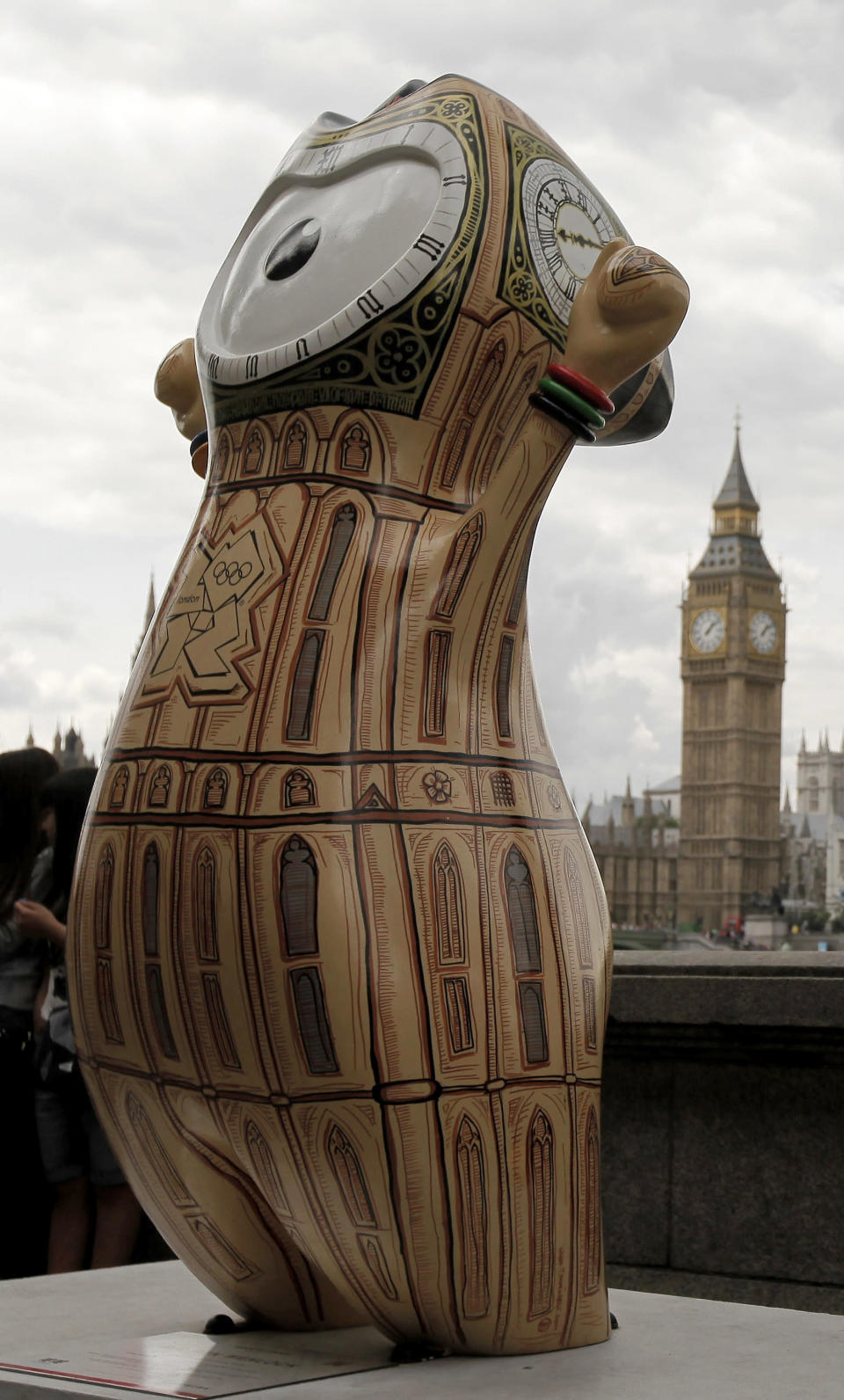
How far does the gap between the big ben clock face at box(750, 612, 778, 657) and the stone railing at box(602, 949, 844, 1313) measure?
68613 millimetres

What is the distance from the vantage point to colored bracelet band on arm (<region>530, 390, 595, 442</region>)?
238 cm

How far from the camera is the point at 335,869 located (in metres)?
2.10

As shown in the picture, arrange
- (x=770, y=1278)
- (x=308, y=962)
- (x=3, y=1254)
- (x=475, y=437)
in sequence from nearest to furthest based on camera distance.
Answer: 1. (x=308, y=962)
2. (x=475, y=437)
3. (x=770, y=1278)
4. (x=3, y=1254)

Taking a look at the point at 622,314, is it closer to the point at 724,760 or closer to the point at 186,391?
the point at 186,391

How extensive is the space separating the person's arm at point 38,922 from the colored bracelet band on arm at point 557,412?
172cm

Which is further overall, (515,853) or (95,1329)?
(95,1329)

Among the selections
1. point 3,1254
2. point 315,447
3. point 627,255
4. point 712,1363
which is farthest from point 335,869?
point 3,1254

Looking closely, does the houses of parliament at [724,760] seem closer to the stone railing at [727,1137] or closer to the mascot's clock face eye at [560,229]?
the stone railing at [727,1137]

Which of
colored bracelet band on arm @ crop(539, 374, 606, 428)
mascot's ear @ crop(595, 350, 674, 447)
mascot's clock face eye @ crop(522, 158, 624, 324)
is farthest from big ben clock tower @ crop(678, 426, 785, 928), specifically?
Result: colored bracelet band on arm @ crop(539, 374, 606, 428)

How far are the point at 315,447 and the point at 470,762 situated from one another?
51cm

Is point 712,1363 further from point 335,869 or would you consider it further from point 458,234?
point 458,234

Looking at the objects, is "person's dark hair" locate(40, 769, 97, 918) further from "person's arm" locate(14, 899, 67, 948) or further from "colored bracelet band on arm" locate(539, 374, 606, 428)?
"colored bracelet band on arm" locate(539, 374, 606, 428)

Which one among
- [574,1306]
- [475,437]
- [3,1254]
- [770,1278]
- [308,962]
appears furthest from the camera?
[3,1254]

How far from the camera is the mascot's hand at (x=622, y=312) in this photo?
2.37 metres
